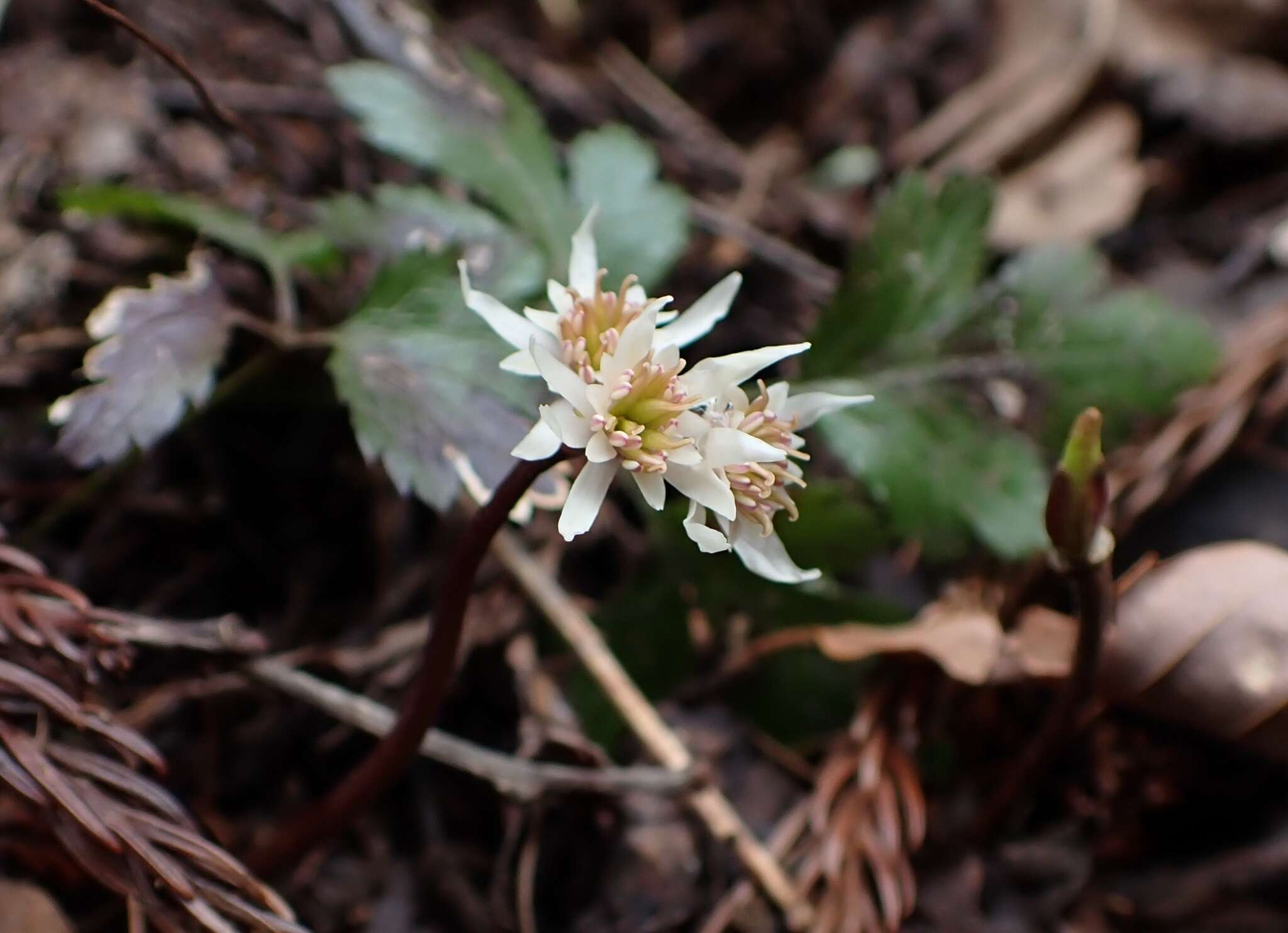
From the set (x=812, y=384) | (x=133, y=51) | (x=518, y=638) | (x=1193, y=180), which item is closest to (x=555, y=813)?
(x=518, y=638)

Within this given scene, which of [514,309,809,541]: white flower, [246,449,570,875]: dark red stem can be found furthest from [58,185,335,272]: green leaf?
[514,309,809,541]: white flower

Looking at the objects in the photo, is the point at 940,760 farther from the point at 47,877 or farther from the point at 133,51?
the point at 133,51

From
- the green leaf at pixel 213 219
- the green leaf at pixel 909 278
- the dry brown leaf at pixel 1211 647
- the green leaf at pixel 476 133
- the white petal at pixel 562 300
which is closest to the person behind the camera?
the white petal at pixel 562 300

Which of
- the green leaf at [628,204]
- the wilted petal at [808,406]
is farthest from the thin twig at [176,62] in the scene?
the wilted petal at [808,406]

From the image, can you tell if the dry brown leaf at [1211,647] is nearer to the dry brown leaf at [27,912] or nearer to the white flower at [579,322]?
the white flower at [579,322]

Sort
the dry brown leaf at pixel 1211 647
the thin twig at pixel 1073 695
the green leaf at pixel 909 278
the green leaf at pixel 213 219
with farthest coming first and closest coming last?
the green leaf at pixel 909 278
the green leaf at pixel 213 219
the dry brown leaf at pixel 1211 647
the thin twig at pixel 1073 695

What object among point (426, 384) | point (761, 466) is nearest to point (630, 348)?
point (761, 466)

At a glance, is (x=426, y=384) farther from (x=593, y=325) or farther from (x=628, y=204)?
(x=628, y=204)
